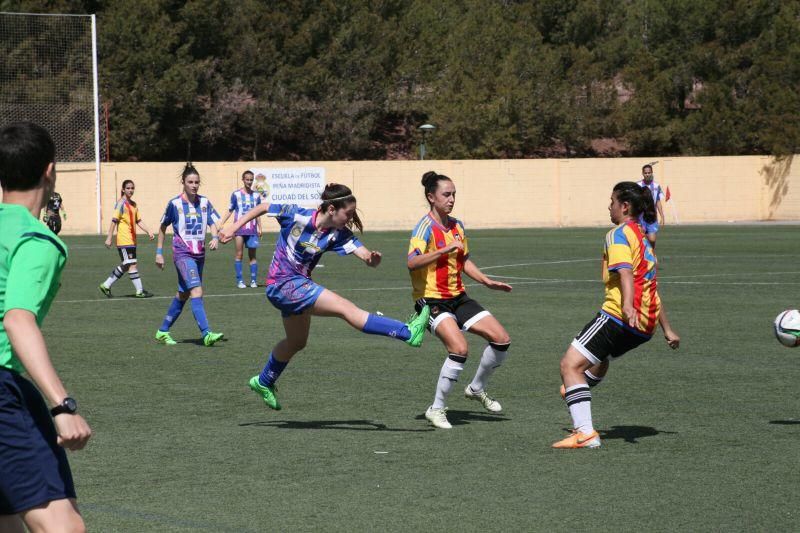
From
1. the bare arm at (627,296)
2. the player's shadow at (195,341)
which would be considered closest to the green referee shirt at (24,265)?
the bare arm at (627,296)

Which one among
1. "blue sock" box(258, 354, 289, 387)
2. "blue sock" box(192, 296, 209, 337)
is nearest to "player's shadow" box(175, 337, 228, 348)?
"blue sock" box(192, 296, 209, 337)

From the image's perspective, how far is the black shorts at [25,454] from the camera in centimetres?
395

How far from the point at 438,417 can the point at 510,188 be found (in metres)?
41.7

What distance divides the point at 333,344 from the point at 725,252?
18.7 meters

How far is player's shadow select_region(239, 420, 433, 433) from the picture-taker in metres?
9.04

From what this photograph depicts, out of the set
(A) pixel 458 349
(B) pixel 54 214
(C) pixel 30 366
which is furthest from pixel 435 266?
(B) pixel 54 214

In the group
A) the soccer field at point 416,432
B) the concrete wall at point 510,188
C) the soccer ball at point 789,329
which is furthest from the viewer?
the concrete wall at point 510,188

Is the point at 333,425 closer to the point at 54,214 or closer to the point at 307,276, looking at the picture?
the point at 307,276

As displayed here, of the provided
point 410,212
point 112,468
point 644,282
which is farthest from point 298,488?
point 410,212

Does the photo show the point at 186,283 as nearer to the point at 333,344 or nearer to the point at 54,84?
the point at 333,344

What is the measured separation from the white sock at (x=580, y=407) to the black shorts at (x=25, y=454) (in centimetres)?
478

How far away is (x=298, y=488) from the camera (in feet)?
23.3

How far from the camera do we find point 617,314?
842 centimetres

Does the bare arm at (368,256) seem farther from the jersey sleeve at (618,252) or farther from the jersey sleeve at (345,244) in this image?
the jersey sleeve at (618,252)
